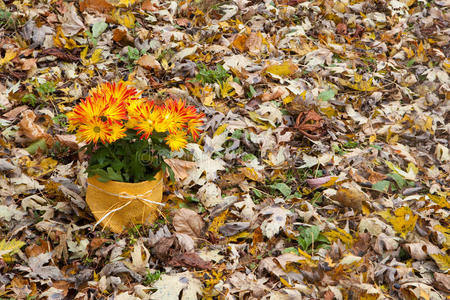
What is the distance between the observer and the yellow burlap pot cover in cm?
221

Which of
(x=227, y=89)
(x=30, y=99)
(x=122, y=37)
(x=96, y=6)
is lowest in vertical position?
(x=227, y=89)

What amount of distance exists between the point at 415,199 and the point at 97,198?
77.3 inches

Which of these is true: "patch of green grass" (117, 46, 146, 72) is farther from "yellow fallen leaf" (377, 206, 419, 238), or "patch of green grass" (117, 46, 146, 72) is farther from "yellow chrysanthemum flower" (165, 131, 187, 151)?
"yellow fallen leaf" (377, 206, 419, 238)

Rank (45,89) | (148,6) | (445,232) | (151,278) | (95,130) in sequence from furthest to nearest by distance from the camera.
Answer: (148,6) → (45,89) → (445,232) → (151,278) → (95,130)

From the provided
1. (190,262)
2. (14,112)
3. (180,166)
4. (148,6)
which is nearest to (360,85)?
(180,166)

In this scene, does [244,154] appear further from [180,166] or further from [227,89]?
[227,89]

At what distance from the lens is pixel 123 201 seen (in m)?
2.24

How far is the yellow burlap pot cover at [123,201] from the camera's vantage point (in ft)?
7.25

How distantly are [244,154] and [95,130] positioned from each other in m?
1.19

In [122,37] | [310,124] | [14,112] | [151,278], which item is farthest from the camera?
[122,37]

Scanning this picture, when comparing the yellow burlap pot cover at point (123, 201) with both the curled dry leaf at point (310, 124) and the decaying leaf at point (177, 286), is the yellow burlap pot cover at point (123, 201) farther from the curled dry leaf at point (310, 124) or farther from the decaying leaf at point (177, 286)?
the curled dry leaf at point (310, 124)

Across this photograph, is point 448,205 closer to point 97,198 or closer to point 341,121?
point 341,121

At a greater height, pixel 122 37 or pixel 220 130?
pixel 122 37

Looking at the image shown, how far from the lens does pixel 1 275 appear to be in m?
2.07
